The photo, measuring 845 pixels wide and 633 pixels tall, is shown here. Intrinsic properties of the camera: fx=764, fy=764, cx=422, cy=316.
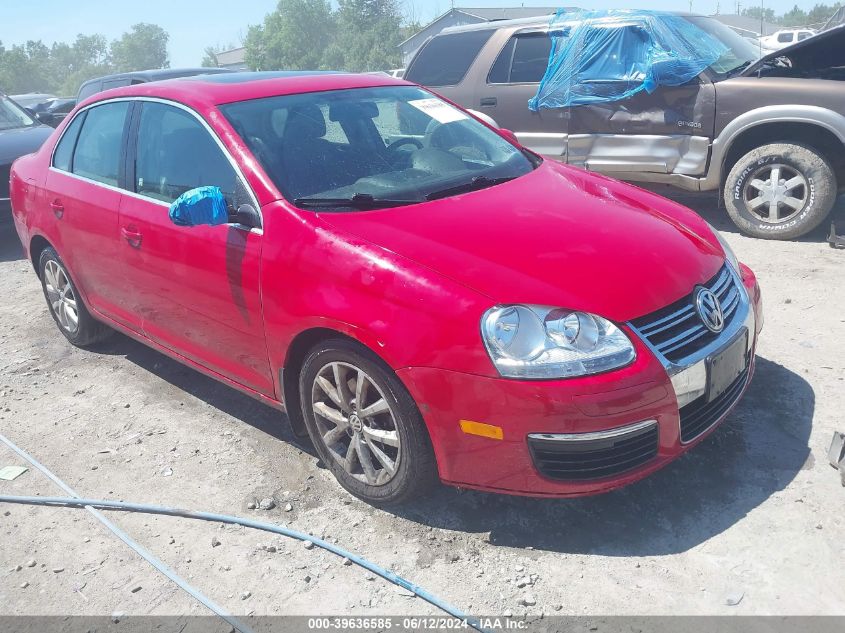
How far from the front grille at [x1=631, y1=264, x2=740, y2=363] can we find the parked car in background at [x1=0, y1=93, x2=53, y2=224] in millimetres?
7439

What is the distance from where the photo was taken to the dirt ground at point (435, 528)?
2.63m

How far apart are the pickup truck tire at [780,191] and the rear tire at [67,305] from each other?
4.97 metres

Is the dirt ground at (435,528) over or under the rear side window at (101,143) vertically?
under

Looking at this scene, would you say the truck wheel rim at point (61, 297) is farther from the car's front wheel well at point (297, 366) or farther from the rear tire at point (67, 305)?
the car's front wheel well at point (297, 366)

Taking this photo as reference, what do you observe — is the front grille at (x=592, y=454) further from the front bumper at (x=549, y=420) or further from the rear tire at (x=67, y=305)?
the rear tire at (x=67, y=305)

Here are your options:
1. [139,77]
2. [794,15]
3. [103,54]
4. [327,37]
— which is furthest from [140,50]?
[139,77]

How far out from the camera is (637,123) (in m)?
6.71

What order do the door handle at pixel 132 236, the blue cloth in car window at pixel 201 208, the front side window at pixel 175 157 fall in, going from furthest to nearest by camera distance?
the door handle at pixel 132 236
the front side window at pixel 175 157
the blue cloth in car window at pixel 201 208

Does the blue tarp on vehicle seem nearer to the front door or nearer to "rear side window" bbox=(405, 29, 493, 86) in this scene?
"rear side window" bbox=(405, 29, 493, 86)

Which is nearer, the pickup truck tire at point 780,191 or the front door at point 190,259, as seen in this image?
the front door at point 190,259

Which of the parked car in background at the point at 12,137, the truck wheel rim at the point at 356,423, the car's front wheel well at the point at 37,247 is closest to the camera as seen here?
the truck wheel rim at the point at 356,423

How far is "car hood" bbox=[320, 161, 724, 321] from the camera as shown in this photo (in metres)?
2.71

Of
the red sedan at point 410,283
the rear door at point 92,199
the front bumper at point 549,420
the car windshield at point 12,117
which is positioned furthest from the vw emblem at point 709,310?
the car windshield at point 12,117

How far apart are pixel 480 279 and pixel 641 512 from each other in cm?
115
